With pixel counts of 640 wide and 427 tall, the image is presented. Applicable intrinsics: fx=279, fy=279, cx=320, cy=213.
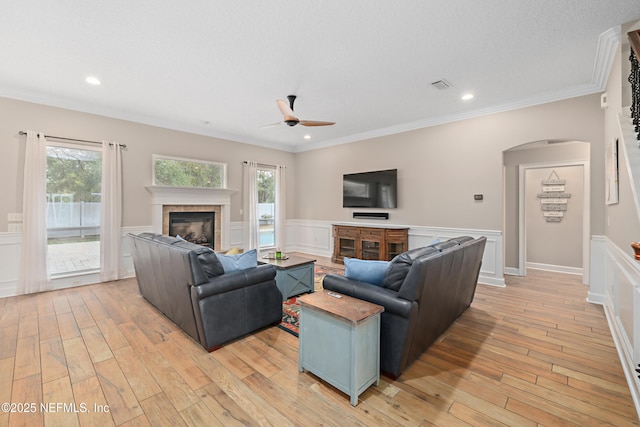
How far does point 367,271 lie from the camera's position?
2.43 metres

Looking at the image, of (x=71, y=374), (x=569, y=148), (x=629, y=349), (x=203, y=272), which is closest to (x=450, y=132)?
(x=569, y=148)

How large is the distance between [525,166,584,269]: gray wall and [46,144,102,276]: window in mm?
8461

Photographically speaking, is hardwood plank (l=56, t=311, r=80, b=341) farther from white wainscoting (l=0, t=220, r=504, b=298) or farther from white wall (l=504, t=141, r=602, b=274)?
white wall (l=504, t=141, r=602, b=274)

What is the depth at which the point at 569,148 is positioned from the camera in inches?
203

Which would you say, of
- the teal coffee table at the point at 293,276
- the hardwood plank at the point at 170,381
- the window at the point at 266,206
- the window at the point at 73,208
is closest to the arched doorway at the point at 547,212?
the teal coffee table at the point at 293,276

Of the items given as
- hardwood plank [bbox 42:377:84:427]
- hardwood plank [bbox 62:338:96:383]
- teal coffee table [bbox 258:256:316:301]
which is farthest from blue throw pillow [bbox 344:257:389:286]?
hardwood plank [bbox 62:338:96:383]

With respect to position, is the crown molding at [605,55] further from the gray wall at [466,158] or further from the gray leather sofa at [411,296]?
the gray leather sofa at [411,296]

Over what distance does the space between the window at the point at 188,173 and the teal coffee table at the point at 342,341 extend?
4.70 meters

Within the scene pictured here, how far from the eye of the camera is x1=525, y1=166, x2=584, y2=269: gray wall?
5.50m

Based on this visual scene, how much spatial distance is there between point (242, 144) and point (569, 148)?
22.0 ft

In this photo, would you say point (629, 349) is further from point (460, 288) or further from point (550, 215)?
point (550, 215)

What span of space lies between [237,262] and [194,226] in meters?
3.56

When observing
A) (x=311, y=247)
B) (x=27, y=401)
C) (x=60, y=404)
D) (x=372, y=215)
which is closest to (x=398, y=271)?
(x=60, y=404)

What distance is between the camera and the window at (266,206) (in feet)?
23.7
